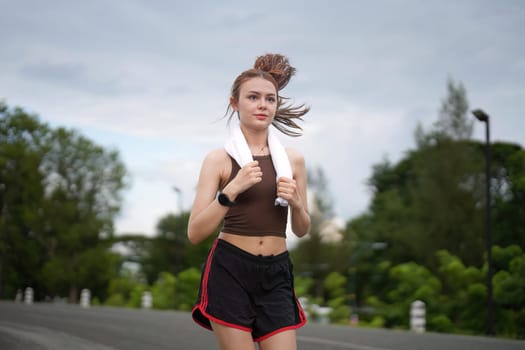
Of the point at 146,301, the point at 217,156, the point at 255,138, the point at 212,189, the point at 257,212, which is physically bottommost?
the point at 146,301

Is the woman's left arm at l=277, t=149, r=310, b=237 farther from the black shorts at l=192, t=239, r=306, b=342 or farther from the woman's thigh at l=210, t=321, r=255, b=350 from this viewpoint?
the woman's thigh at l=210, t=321, r=255, b=350

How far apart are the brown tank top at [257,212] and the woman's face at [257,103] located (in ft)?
0.88

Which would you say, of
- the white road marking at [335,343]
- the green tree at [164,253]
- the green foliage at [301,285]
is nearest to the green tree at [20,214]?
the green tree at [164,253]

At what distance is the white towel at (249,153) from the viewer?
3.53m

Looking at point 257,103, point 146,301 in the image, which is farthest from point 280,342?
point 146,301

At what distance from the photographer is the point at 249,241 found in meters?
3.55

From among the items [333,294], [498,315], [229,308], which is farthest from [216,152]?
[333,294]

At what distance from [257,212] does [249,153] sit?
0.97ft

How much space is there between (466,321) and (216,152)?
54.7ft

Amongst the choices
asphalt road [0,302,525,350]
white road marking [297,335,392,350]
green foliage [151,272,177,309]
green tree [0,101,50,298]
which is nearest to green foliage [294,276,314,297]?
green foliage [151,272,177,309]

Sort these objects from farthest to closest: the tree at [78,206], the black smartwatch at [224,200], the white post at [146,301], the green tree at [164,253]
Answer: the green tree at [164,253] → the tree at [78,206] → the white post at [146,301] → the black smartwatch at [224,200]

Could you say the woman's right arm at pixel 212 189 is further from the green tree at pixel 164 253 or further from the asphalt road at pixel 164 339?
the green tree at pixel 164 253

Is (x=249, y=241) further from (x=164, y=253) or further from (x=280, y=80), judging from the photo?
(x=164, y=253)

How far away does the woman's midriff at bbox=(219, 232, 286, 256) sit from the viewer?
11.6 ft
